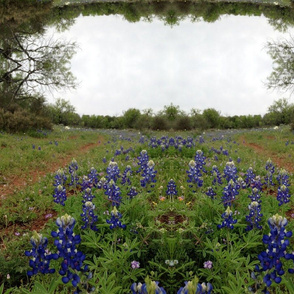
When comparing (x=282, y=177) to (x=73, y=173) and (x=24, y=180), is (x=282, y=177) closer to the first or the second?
(x=73, y=173)

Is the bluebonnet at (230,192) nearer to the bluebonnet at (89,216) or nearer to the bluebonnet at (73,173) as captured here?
the bluebonnet at (89,216)

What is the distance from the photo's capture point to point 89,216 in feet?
15.6

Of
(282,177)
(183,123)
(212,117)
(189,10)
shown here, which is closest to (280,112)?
(212,117)

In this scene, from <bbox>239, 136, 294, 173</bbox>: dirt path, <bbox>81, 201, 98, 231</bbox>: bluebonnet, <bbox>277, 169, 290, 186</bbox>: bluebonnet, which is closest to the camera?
<bbox>81, 201, 98, 231</bbox>: bluebonnet

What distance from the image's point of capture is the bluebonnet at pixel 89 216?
4.66 meters

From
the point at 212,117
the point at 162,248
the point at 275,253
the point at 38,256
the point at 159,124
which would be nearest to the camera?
the point at 275,253

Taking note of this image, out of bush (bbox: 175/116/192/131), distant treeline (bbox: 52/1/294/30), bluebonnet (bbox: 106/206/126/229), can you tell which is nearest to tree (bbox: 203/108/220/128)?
bush (bbox: 175/116/192/131)

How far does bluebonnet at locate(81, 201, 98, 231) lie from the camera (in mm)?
4656

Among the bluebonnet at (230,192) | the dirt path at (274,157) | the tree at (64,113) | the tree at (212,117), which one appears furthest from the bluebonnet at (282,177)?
the tree at (64,113)

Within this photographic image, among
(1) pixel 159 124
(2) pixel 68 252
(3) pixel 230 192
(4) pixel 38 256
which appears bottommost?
(4) pixel 38 256

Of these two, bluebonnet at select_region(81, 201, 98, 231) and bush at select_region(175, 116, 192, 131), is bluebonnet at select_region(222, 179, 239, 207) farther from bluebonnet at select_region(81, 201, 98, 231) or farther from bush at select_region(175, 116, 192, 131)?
bush at select_region(175, 116, 192, 131)

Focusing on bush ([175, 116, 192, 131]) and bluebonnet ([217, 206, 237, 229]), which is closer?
bluebonnet ([217, 206, 237, 229])

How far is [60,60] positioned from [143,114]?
5999 mm

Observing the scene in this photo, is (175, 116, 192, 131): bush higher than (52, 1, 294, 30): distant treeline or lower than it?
lower
